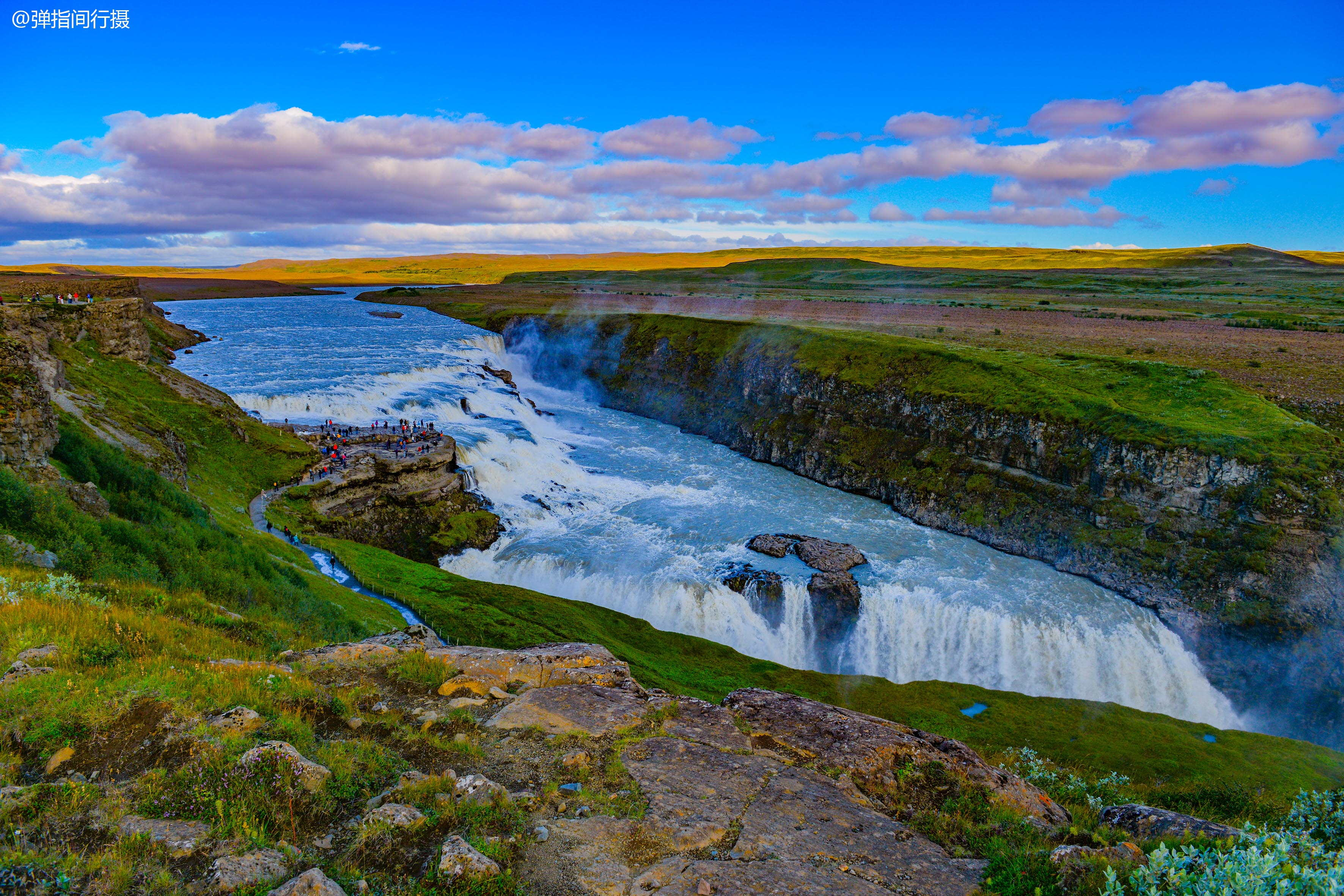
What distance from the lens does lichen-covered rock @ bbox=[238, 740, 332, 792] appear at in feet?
25.4

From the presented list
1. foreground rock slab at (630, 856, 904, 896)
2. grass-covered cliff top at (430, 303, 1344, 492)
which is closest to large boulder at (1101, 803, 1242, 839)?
foreground rock slab at (630, 856, 904, 896)

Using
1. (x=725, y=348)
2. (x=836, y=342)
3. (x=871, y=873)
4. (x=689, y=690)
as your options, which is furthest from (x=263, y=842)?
(x=725, y=348)

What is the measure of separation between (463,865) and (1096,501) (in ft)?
164

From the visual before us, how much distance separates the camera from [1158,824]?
8.62 meters

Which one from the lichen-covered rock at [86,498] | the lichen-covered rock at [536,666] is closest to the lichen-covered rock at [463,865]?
the lichen-covered rock at [536,666]

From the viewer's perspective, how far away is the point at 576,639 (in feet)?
101

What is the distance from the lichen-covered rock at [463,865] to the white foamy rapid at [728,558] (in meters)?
31.7

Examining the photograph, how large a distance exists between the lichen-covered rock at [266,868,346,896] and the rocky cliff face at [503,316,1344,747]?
151 feet

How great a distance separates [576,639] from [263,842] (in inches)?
962

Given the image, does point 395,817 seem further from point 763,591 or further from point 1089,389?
point 1089,389

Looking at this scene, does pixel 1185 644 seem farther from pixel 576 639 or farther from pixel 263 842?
pixel 263 842

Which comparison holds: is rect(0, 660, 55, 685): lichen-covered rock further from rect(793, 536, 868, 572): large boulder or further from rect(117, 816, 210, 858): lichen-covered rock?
rect(793, 536, 868, 572): large boulder

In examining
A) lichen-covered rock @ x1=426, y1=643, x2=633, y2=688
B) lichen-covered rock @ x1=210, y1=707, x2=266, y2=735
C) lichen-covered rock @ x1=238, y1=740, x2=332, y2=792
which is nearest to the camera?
lichen-covered rock @ x1=238, y1=740, x2=332, y2=792

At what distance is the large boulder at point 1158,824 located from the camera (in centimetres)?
815
